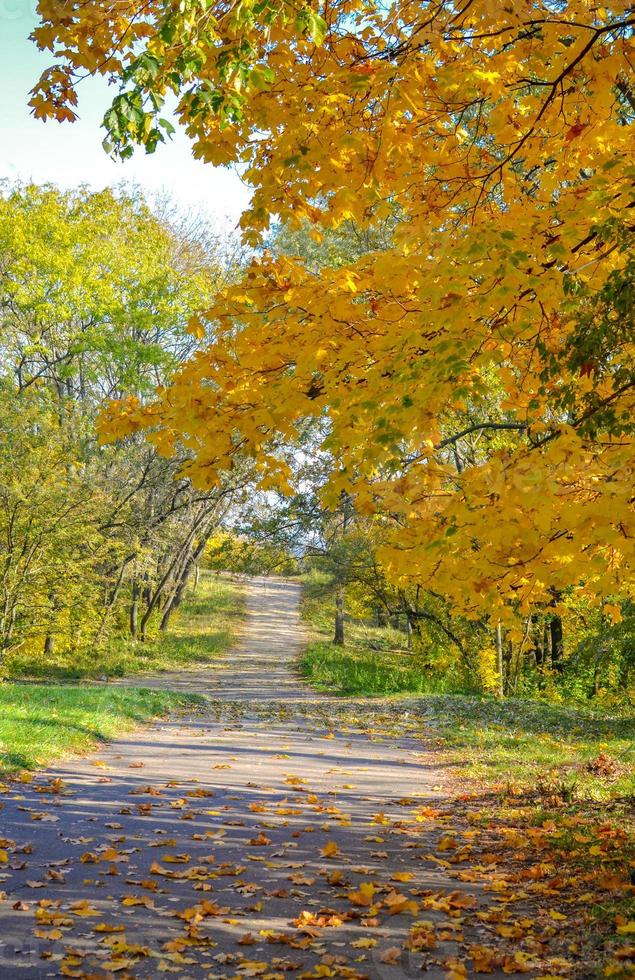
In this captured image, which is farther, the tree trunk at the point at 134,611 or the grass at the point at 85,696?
the tree trunk at the point at 134,611

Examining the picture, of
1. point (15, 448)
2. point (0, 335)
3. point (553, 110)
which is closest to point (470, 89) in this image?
point (553, 110)

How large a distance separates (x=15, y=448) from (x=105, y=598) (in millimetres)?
7670

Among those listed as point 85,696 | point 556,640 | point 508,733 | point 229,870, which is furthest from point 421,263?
point 556,640

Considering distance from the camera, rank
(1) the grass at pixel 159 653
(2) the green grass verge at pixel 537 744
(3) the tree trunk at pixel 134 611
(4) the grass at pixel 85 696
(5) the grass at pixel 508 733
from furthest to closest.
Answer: (3) the tree trunk at pixel 134 611
(1) the grass at pixel 159 653
(5) the grass at pixel 508 733
(4) the grass at pixel 85 696
(2) the green grass verge at pixel 537 744

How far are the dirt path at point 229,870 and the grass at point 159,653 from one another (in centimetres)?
984

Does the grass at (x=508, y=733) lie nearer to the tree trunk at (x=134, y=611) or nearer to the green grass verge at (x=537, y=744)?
the green grass verge at (x=537, y=744)

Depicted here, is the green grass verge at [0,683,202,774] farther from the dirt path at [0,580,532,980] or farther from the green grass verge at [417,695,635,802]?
the green grass verge at [417,695,635,802]

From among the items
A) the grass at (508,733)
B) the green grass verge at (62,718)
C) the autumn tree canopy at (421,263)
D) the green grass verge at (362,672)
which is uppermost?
the autumn tree canopy at (421,263)

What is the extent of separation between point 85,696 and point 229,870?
755 cm

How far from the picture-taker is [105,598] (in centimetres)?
2117

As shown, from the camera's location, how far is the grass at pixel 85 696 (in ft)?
24.8

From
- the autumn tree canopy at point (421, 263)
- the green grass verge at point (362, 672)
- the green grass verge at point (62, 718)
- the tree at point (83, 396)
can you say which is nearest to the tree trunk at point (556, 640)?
the green grass verge at point (362, 672)

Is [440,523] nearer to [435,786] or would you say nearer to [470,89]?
[470,89]

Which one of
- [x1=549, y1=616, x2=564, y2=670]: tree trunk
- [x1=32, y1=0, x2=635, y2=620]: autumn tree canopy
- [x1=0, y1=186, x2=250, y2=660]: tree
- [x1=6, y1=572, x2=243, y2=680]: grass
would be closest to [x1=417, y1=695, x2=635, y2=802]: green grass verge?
[x1=32, y1=0, x2=635, y2=620]: autumn tree canopy
